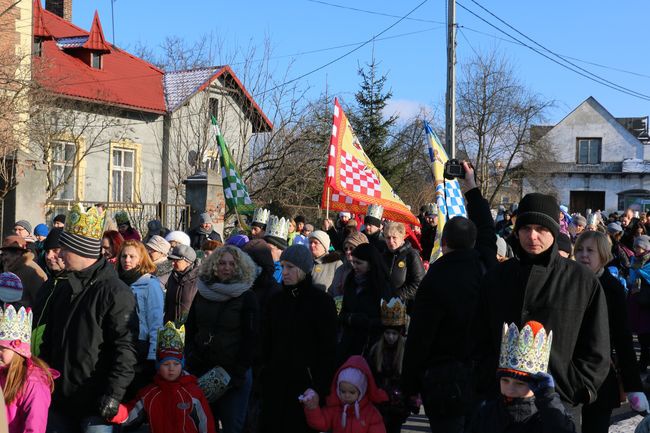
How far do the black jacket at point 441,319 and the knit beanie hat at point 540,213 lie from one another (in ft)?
3.46

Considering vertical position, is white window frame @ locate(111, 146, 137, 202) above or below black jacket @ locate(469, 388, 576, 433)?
above

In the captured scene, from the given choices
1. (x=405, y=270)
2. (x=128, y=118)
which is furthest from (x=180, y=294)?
(x=128, y=118)

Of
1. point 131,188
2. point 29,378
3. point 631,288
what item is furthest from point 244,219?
point 131,188

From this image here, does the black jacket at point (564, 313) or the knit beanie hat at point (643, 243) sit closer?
the black jacket at point (564, 313)

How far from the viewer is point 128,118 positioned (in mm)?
29812

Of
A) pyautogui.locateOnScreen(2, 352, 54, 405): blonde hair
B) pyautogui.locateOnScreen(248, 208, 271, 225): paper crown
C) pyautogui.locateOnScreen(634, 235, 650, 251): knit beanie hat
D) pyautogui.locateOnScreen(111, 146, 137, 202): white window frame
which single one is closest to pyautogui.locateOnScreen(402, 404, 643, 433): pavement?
pyautogui.locateOnScreen(634, 235, 650, 251): knit beanie hat

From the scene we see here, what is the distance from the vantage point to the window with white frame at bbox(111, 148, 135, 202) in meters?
29.7

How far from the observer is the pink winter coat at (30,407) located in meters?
4.53

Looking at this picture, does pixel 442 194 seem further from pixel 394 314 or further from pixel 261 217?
pixel 394 314

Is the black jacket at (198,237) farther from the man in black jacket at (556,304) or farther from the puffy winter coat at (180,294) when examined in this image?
the man in black jacket at (556,304)

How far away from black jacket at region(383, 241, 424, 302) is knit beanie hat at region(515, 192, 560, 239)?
3473 mm

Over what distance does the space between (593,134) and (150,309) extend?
56915 millimetres

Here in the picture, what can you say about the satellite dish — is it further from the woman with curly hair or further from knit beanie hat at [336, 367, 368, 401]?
knit beanie hat at [336, 367, 368, 401]

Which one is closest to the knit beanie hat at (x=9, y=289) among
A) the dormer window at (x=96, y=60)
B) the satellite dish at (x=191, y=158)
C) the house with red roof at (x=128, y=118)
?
the house with red roof at (x=128, y=118)
